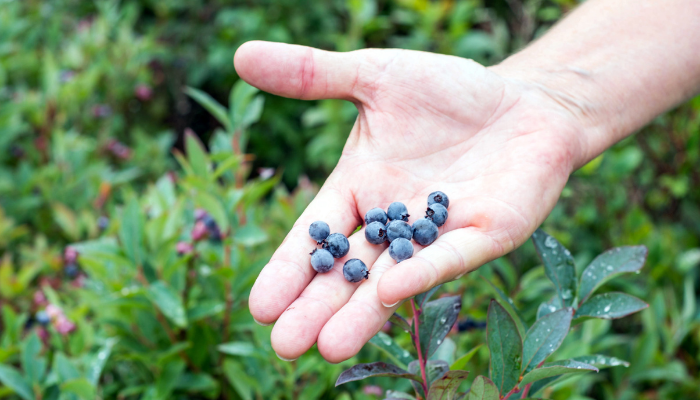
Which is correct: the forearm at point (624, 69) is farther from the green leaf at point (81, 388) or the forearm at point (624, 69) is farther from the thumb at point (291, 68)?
the green leaf at point (81, 388)

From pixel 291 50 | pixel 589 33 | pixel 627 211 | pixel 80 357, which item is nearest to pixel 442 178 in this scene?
pixel 291 50

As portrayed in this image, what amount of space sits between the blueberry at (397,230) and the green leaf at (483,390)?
50 cm

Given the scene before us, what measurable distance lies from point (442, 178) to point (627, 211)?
141 cm

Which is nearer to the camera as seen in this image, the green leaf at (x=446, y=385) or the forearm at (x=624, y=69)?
the green leaf at (x=446, y=385)

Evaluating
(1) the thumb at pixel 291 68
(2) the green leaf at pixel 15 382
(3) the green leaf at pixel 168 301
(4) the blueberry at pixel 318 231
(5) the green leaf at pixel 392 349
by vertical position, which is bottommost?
(2) the green leaf at pixel 15 382

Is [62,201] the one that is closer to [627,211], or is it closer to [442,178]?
[442,178]

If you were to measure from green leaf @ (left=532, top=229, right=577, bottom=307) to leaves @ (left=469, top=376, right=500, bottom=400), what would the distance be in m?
0.33

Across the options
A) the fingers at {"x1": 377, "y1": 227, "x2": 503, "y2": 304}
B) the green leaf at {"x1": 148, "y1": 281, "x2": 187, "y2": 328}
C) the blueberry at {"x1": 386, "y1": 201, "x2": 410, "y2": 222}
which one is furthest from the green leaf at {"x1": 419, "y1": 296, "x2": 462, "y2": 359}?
the green leaf at {"x1": 148, "y1": 281, "x2": 187, "y2": 328}

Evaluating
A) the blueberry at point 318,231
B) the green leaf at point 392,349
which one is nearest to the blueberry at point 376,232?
the blueberry at point 318,231

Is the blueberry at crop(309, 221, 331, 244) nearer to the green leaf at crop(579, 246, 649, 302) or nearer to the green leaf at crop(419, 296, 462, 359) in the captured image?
the green leaf at crop(419, 296, 462, 359)

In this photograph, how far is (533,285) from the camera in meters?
1.50

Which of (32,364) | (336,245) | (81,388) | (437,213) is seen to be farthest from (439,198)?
(32,364)

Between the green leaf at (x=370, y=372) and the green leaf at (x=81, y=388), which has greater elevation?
the green leaf at (x=370, y=372)

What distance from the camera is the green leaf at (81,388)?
3.75ft
